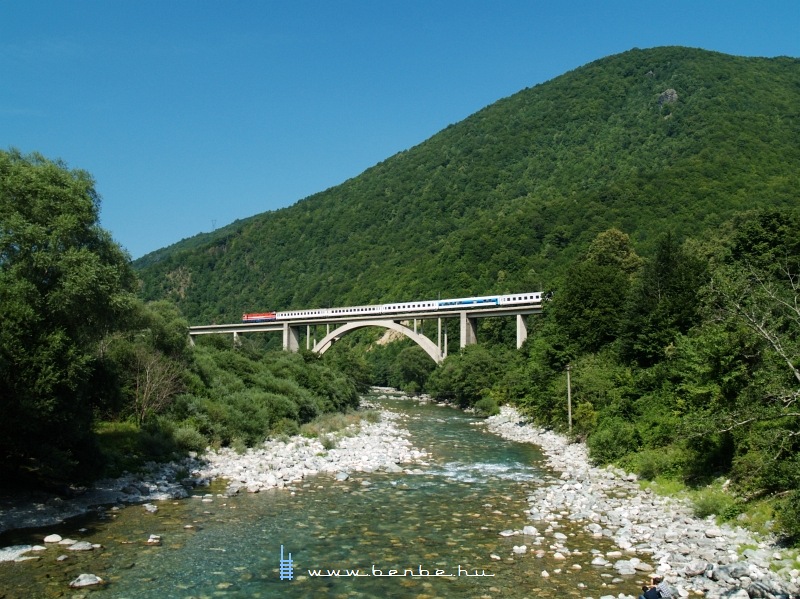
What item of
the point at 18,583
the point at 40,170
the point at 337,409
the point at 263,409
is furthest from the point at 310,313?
the point at 18,583

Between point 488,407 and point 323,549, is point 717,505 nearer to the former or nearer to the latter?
point 323,549

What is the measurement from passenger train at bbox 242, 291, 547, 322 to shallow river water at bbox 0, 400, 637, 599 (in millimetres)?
35757

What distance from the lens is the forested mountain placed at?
72.8 meters

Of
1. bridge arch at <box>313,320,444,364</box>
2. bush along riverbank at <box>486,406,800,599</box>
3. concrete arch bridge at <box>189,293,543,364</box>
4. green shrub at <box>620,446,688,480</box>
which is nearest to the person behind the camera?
bush along riverbank at <box>486,406,800,599</box>

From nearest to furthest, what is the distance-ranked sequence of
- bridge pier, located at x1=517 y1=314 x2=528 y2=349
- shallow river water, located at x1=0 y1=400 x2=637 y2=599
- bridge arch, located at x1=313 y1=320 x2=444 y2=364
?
1. shallow river water, located at x1=0 y1=400 x2=637 y2=599
2. bridge pier, located at x1=517 y1=314 x2=528 y2=349
3. bridge arch, located at x1=313 y1=320 x2=444 y2=364

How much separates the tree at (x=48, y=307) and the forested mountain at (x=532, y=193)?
4032 centimetres

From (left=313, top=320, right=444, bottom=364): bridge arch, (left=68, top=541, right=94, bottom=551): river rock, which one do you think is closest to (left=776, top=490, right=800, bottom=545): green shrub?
(left=68, top=541, right=94, bottom=551): river rock

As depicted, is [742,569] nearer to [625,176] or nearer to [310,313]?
[310,313]

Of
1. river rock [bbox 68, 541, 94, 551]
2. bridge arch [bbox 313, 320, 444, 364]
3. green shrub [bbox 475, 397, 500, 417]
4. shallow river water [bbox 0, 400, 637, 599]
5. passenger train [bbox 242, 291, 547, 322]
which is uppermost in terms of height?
passenger train [bbox 242, 291, 547, 322]

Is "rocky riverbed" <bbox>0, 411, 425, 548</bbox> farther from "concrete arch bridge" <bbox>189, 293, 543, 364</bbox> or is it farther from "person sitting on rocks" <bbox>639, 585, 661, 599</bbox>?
"concrete arch bridge" <bbox>189, 293, 543, 364</bbox>

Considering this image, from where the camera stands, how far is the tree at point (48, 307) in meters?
12.7

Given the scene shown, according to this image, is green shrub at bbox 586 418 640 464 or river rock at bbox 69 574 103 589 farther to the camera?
green shrub at bbox 586 418 640 464

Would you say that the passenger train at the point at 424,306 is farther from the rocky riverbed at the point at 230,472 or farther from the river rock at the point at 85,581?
the river rock at the point at 85,581

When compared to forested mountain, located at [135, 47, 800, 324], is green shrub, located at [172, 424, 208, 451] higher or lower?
lower
